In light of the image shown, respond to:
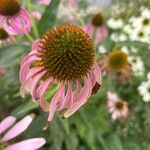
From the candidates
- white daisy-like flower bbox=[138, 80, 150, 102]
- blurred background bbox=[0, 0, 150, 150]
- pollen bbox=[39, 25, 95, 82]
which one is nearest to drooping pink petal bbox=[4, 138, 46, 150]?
pollen bbox=[39, 25, 95, 82]

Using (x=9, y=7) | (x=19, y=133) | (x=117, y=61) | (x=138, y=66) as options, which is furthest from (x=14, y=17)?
(x=138, y=66)

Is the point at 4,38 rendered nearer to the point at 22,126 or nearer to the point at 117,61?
the point at 117,61

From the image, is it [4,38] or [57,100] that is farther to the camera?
[4,38]

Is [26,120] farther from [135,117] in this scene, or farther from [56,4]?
[135,117]

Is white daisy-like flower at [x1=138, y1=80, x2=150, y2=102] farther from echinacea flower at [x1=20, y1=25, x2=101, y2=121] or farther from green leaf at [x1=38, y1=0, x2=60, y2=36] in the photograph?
echinacea flower at [x1=20, y1=25, x2=101, y2=121]

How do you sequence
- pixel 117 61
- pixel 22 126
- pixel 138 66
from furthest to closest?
1. pixel 138 66
2. pixel 117 61
3. pixel 22 126

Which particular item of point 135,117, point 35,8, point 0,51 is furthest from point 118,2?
point 0,51

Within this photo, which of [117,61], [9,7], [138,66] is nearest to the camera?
[9,7]
